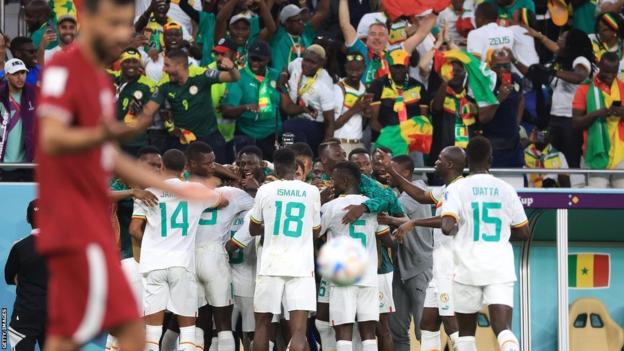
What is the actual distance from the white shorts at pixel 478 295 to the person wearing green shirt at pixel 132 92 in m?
4.41

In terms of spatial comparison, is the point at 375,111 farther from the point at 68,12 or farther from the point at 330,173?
the point at 68,12

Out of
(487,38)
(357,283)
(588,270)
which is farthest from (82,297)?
(487,38)

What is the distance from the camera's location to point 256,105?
14602mm

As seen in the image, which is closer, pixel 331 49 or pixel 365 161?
pixel 365 161

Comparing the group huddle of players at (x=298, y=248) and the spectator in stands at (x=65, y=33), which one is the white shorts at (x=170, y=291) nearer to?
the group huddle of players at (x=298, y=248)

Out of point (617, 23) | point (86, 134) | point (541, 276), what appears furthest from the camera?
point (617, 23)

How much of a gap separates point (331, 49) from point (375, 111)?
4.33 feet

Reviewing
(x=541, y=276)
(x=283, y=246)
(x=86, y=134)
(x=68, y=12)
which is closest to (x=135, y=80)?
(x=68, y=12)

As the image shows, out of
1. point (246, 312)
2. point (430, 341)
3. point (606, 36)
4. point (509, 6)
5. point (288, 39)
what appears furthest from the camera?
point (509, 6)

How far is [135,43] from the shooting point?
14797mm

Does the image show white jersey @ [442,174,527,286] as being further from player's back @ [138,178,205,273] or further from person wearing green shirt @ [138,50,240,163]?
person wearing green shirt @ [138,50,240,163]

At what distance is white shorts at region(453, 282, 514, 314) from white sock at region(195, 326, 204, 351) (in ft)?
8.95

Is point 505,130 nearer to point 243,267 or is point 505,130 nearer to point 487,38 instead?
point 487,38

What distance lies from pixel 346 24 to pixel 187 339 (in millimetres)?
5343
